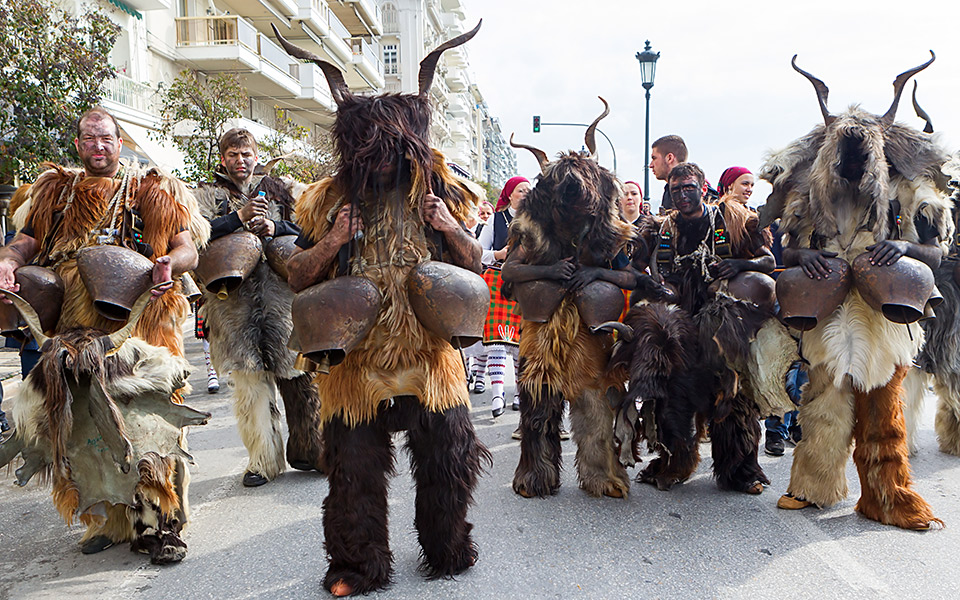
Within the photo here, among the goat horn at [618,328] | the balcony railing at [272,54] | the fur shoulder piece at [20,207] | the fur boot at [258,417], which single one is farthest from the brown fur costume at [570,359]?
the balcony railing at [272,54]

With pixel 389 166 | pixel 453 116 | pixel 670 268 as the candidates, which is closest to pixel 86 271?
pixel 389 166

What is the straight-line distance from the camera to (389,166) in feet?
8.93

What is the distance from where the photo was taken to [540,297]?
3.96m

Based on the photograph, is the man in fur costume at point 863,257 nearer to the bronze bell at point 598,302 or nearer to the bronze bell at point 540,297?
the bronze bell at point 598,302

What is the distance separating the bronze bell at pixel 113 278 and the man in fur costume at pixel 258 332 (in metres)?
1.10

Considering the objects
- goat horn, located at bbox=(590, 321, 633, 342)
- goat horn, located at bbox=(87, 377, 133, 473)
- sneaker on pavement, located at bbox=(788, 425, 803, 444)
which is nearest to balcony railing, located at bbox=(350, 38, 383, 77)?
sneaker on pavement, located at bbox=(788, 425, 803, 444)

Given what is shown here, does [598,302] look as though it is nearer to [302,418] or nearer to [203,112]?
[302,418]

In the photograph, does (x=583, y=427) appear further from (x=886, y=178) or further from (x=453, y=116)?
(x=453, y=116)

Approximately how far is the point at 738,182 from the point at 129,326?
15.3 ft

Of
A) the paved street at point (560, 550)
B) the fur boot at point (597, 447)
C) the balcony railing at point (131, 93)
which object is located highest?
the balcony railing at point (131, 93)

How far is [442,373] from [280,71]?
76.8 feet

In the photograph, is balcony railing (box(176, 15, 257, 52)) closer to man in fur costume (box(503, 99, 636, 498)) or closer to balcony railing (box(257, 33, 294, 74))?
balcony railing (box(257, 33, 294, 74))

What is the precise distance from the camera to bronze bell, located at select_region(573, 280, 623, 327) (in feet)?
12.7

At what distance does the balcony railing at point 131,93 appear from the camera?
14211mm
